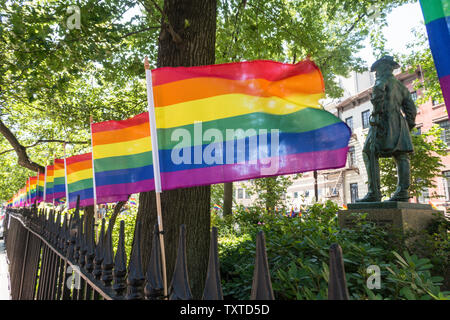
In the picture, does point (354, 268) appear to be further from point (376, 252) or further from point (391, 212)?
point (391, 212)

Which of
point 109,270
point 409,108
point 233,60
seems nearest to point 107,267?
point 109,270

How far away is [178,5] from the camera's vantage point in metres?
4.74

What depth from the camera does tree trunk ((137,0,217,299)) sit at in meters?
4.38

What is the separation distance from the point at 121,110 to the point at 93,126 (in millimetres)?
6721

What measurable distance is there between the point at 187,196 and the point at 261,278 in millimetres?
3275

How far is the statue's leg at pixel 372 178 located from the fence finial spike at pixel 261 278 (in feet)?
20.7

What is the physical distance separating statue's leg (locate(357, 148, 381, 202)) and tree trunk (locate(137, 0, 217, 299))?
155 inches

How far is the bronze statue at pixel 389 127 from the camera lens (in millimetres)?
6793

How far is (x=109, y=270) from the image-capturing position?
81.4 inches

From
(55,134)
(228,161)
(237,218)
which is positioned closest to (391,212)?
(228,161)

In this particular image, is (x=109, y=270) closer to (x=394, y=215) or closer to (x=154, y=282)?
(x=154, y=282)

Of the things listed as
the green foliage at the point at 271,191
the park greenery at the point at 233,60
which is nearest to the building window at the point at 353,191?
the park greenery at the point at 233,60

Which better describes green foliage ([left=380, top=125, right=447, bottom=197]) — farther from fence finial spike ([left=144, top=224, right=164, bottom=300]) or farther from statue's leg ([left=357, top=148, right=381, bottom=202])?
fence finial spike ([left=144, top=224, right=164, bottom=300])

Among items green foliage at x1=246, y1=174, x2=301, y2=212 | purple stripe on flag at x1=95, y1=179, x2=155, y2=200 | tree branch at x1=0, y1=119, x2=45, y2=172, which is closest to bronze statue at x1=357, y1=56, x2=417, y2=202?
purple stripe on flag at x1=95, y1=179, x2=155, y2=200
